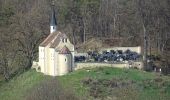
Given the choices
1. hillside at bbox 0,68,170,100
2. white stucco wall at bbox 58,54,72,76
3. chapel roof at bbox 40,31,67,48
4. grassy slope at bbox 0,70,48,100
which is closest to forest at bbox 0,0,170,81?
grassy slope at bbox 0,70,48,100

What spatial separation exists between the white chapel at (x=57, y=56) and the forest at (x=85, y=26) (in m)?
5.02

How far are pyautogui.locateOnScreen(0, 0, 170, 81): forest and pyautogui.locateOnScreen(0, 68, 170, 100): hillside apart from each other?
7.63 meters

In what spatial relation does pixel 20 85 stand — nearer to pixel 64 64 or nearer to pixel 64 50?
pixel 64 64

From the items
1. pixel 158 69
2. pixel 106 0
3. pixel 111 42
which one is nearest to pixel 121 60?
pixel 158 69

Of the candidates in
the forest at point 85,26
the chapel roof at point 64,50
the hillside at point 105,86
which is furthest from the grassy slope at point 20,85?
the chapel roof at point 64,50

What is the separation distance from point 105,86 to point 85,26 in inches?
1031

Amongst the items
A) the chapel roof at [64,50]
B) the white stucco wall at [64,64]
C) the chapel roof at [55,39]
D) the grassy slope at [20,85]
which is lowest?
the grassy slope at [20,85]

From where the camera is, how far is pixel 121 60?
180ft

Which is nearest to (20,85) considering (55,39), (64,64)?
(64,64)

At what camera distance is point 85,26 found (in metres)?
73.8

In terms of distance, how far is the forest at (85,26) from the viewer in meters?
64.2

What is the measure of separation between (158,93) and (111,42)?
68.8 ft

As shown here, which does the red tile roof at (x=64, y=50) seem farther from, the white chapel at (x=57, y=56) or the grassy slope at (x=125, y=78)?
the grassy slope at (x=125, y=78)

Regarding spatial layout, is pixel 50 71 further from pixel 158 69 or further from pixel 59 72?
pixel 158 69
